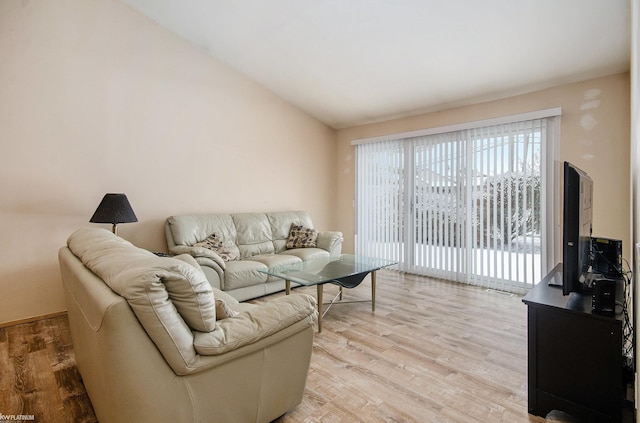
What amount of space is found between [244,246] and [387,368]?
2607 millimetres

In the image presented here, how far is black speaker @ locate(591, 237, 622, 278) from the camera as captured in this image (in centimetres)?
228

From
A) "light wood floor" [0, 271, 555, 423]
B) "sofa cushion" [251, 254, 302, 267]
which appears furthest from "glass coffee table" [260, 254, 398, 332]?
"sofa cushion" [251, 254, 302, 267]

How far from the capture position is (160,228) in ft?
12.6

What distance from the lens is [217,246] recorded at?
379 centimetres

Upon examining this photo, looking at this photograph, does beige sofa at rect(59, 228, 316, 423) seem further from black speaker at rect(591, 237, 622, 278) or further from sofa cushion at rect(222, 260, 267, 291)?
black speaker at rect(591, 237, 622, 278)

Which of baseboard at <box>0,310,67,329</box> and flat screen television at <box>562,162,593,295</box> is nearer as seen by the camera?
flat screen television at <box>562,162,593,295</box>

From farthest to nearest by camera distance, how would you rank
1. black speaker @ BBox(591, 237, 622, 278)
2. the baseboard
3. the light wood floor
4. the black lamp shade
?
the black lamp shade < the baseboard < black speaker @ BBox(591, 237, 622, 278) < the light wood floor

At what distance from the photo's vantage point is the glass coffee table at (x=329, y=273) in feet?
9.05

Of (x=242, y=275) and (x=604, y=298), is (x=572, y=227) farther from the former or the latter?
(x=242, y=275)

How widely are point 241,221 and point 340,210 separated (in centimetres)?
215

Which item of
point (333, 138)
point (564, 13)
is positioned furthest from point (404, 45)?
point (333, 138)

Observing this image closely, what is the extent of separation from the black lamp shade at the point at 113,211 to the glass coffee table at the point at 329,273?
145 centimetres

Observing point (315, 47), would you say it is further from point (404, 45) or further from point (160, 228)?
point (160, 228)

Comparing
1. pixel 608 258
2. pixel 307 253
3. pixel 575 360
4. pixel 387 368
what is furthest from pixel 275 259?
pixel 608 258
